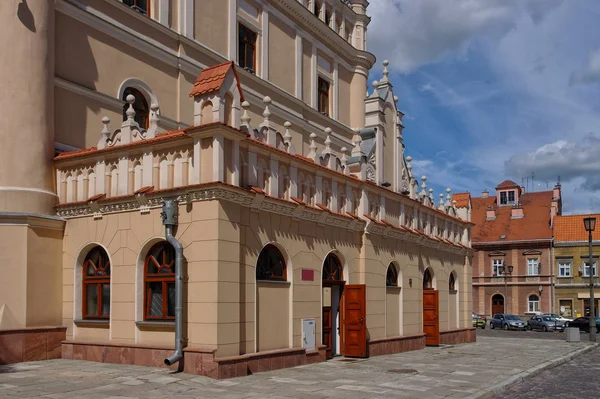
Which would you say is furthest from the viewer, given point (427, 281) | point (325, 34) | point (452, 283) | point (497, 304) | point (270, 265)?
point (497, 304)

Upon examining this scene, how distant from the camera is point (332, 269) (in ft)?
62.1

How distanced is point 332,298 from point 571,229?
49398 millimetres

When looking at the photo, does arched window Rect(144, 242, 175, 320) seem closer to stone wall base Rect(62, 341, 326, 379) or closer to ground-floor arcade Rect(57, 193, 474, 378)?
ground-floor arcade Rect(57, 193, 474, 378)

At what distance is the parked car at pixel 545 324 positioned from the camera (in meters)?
48.7

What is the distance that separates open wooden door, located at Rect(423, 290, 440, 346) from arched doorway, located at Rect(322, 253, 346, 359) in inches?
263

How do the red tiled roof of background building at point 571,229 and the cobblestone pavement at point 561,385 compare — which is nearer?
the cobblestone pavement at point 561,385

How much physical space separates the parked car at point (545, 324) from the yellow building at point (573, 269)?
12.4 m

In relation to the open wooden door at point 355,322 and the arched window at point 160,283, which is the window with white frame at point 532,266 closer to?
the open wooden door at point 355,322

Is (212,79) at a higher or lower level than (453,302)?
higher

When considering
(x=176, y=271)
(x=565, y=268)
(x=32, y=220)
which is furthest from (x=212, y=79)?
(x=565, y=268)

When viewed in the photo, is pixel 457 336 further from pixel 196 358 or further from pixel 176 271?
pixel 176 271

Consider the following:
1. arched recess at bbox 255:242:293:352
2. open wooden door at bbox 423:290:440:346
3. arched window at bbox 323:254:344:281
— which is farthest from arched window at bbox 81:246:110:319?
open wooden door at bbox 423:290:440:346

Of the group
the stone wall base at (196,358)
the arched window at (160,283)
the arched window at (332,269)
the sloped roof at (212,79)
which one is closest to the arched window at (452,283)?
the arched window at (332,269)

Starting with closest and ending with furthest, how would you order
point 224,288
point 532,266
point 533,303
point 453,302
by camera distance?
point 224,288 → point 453,302 → point 533,303 → point 532,266
